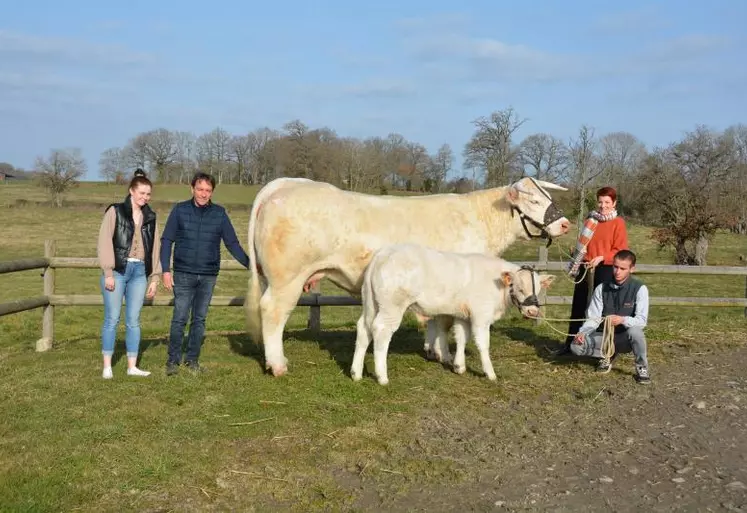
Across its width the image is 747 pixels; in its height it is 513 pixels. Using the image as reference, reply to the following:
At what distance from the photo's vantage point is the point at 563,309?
53.2 feet

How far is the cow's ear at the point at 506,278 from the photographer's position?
22.0 feet

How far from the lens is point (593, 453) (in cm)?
491

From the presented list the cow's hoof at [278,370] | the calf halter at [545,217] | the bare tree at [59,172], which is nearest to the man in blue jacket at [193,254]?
the cow's hoof at [278,370]

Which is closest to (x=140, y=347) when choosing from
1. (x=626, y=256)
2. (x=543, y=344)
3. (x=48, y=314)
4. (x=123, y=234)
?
(x=48, y=314)

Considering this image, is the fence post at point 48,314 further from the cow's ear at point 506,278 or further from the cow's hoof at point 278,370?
the cow's ear at point 506,278

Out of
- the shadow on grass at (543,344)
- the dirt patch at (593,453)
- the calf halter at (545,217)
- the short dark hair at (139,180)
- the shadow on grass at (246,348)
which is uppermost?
the short dark hair at (139,180)

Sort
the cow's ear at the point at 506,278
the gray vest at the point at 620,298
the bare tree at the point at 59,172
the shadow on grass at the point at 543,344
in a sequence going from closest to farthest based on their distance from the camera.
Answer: the cow's ear at the point at 506,278
the gray vest at the point at 620,298
the shadow on grass at the point at 543,344
the bare tree at the point at 59,172

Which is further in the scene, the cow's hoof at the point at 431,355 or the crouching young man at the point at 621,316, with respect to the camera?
the cow's hoof at the point at 431,355

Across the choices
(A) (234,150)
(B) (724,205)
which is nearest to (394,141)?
(A) (234,150)

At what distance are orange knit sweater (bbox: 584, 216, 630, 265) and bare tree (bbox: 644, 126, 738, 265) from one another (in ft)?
68.1

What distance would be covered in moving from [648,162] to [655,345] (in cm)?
2924

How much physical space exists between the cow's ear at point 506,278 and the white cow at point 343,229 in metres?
0.87

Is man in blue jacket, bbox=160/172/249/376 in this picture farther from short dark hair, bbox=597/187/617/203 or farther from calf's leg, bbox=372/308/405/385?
short dark hair, bbox=597/187/617/203

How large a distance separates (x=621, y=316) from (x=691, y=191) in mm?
26194
